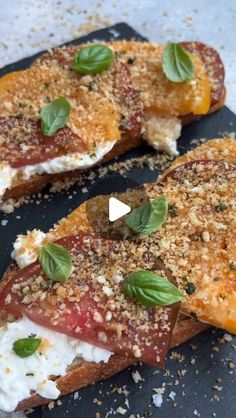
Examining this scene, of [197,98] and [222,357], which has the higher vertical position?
[197,98]

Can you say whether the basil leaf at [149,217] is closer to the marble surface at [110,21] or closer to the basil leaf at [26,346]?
the basil leaf at [26,346]

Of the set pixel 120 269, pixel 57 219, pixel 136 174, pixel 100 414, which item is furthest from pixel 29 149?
pixel 100 414

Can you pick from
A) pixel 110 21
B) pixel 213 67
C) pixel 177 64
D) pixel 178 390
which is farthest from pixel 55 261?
pixel 110 21

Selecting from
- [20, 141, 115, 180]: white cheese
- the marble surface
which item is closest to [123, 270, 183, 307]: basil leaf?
[20, 141, 115, 180]: white cheese

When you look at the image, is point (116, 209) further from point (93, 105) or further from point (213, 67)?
point (213, 67)

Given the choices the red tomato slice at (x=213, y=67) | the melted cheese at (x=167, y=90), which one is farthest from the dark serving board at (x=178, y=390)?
the red tomato slice at (x=213, y=67)

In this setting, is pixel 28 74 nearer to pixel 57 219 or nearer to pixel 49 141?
pixel 49 141
